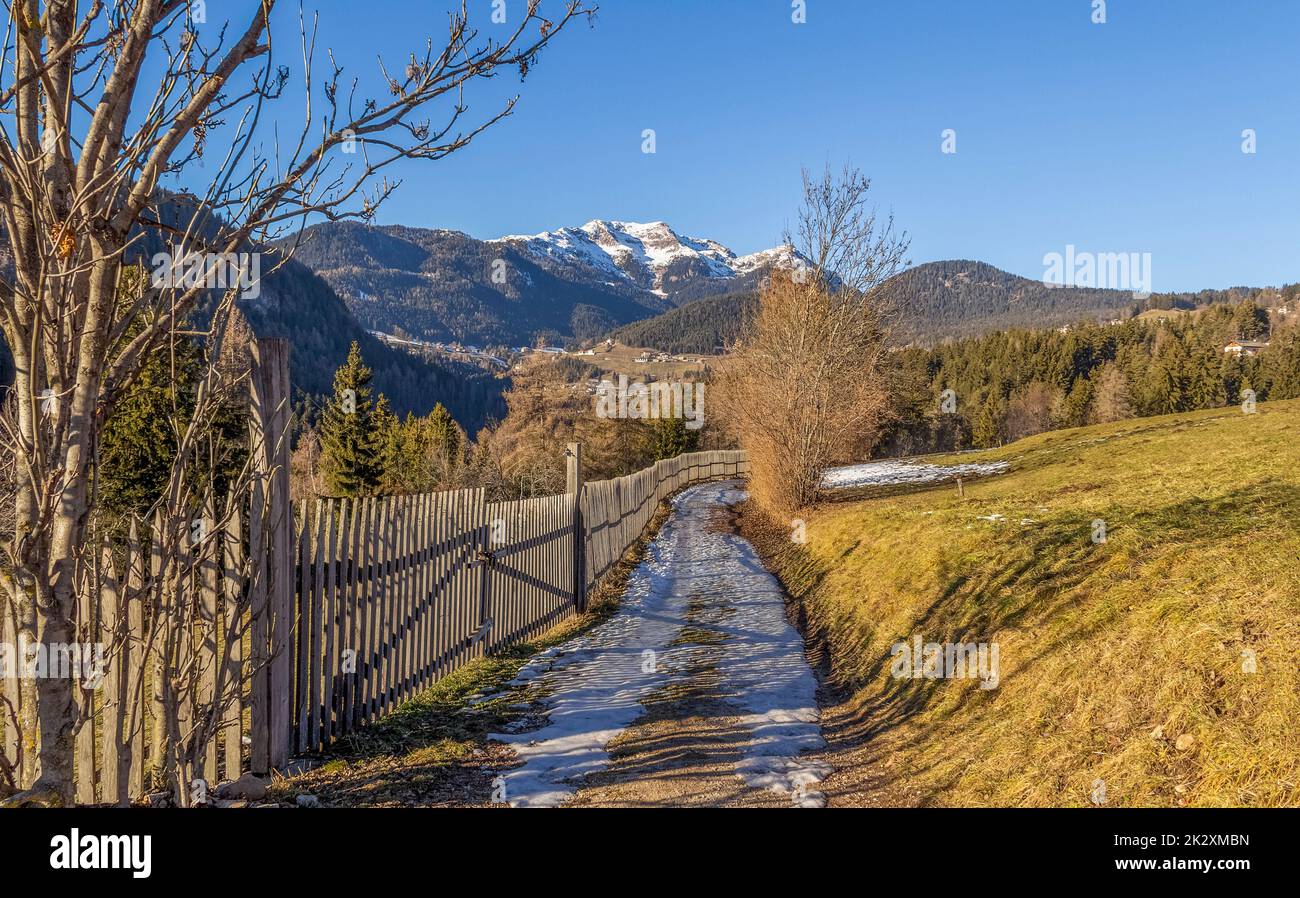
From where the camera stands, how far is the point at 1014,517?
32.9 ft

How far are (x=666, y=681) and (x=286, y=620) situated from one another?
3.66 meters

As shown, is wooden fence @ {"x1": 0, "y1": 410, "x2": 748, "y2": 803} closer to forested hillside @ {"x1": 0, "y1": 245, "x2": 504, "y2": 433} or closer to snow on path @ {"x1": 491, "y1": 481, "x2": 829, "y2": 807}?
snow on path @ {"x1": 491, "y1": 481, "x2": 829, "y2": 807}

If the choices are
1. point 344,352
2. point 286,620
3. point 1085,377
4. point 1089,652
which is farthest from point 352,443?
A: point 344,352

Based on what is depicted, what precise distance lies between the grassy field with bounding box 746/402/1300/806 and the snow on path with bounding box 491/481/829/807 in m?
0.36

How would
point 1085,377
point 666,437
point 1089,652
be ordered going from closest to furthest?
point 1089,652 < point 666,437 < point 1085,377

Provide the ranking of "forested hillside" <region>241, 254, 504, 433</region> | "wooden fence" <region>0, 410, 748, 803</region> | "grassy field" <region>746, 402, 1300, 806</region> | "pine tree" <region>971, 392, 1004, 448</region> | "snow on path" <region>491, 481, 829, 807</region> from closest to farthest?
"wooden fence" <region>0, 410, 748, 803</region> → "grassy field" <region>746, 402, 1300, 806</region> → "snow on path" <region>491, 481, 829, 807</region> → "pine tree" <region>971, 392, 1004, 448</region> → "forested hillside" <region>241, 254, 504, 433</region>

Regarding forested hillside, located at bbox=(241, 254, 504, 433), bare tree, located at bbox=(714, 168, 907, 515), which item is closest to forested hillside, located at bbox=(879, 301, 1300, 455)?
bare tree, located at bbox=(714, 168, 907, 515)

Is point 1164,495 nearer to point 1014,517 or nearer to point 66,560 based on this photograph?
point 1014,517

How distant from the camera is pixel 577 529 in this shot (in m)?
11.7

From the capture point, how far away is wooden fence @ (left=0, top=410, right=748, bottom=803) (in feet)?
9.95

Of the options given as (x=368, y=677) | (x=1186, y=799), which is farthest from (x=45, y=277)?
(x=1186, y=799)

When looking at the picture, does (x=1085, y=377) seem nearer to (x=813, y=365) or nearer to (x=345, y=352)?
(x=813, y=365)

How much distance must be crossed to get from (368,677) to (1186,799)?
509cm

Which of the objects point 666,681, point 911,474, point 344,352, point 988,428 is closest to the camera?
point 666,681
